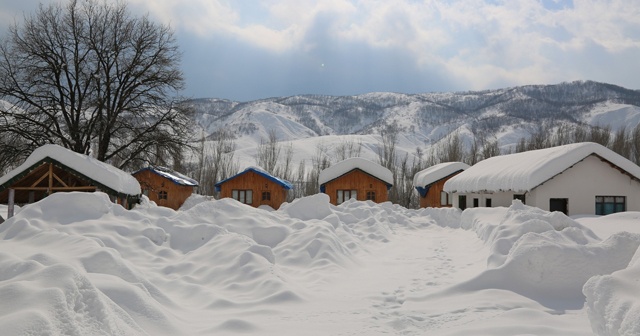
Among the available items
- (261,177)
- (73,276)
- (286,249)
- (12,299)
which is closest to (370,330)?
(73,276)

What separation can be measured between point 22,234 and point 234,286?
4.69 metres

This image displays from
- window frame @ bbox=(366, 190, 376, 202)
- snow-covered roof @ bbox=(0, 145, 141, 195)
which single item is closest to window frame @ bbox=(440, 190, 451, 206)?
window frame @ bbox=(366, 190, 376, 202)

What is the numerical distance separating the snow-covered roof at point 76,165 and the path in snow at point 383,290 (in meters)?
12.3

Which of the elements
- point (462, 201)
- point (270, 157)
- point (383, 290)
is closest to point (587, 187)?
point (462, 201)

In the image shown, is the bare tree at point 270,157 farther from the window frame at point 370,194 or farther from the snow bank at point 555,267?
the snow bank at point 555,267

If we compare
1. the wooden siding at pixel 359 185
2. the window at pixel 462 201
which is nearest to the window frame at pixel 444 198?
the window at pixel 462 201

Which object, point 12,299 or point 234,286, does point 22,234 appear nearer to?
A: point 234,286

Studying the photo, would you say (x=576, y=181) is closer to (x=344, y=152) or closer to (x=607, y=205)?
(x=607, y=205)

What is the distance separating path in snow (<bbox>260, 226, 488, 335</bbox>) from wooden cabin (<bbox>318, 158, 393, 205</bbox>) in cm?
1919

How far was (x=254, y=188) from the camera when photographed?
3488 cm

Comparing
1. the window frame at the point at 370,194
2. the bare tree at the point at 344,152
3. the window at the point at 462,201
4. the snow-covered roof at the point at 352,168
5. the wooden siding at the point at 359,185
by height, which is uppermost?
the bare tree at the point at 344,152

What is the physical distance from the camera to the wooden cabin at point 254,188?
34688 mm

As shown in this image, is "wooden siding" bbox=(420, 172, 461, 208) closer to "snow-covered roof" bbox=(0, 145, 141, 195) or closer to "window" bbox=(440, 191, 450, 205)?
"window" bbox=(440, 191, 450, 205)

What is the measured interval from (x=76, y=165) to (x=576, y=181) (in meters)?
22.9
